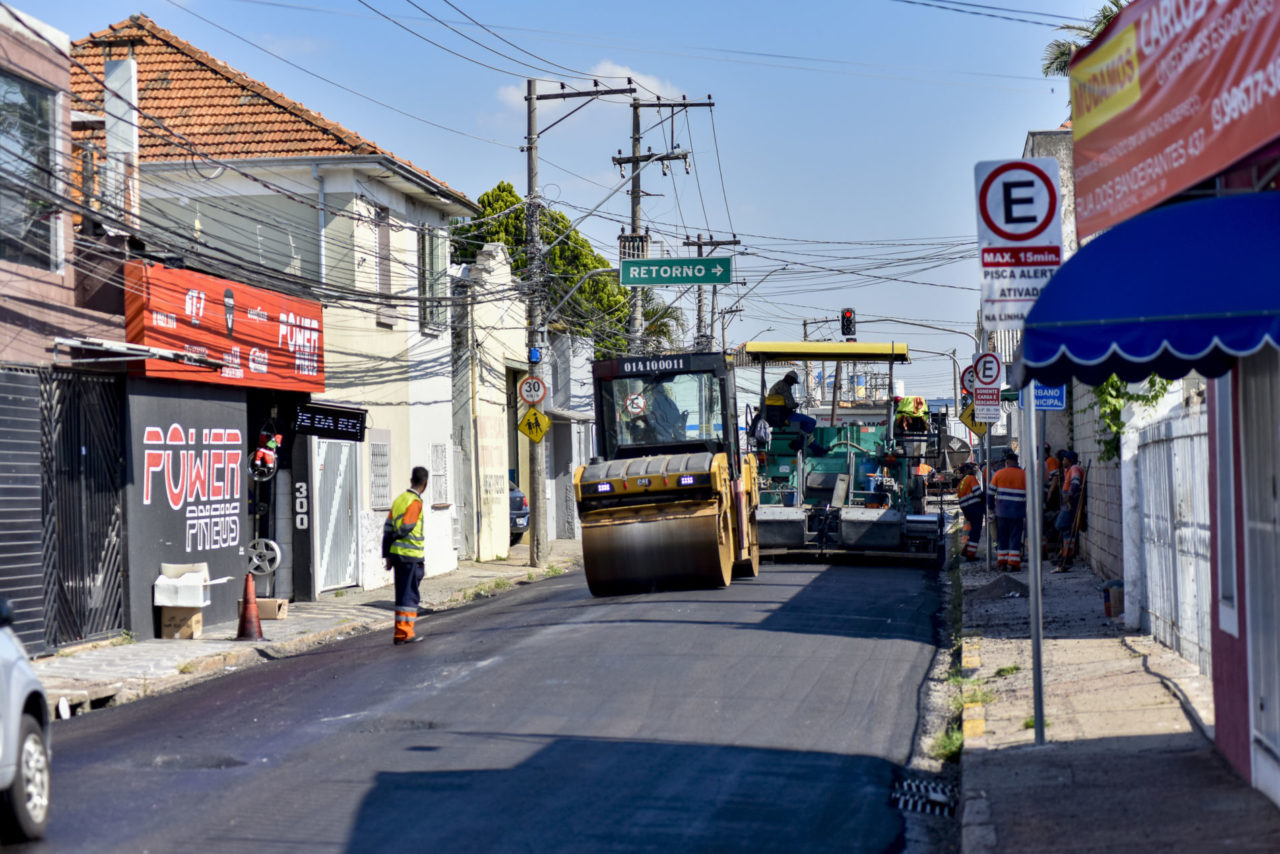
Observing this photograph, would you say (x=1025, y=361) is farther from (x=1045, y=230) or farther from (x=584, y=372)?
(x=584, y=372)

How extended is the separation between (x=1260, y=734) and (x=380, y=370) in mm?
18799

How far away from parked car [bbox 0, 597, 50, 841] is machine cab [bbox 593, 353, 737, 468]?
12.5 meters

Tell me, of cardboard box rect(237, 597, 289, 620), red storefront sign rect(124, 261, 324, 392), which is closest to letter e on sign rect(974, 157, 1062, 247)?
red storefront sign rect(124, 261, 324, 392)

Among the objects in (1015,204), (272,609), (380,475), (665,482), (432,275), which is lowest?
(272,609)

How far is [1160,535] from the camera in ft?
40.2

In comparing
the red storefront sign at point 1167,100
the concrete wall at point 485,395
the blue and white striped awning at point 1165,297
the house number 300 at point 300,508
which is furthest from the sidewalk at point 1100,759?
the concrete wall at point 485,395

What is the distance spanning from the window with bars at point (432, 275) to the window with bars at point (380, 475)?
273 centimetres

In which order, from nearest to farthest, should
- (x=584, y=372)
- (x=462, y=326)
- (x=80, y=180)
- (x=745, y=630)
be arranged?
(x=745, y=630), (x=80, y=180), (x=462, y=326), (x=584, y=372)

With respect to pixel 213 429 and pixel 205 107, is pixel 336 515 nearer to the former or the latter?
pixel 213 429

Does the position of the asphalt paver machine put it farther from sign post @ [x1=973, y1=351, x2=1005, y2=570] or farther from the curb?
the curb

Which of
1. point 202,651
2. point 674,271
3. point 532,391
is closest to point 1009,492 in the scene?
point 674,271

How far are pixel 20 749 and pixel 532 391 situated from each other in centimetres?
1867

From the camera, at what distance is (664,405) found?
63.4ft

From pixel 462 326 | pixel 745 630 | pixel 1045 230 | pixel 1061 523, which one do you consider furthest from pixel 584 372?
pixel 1045 230
